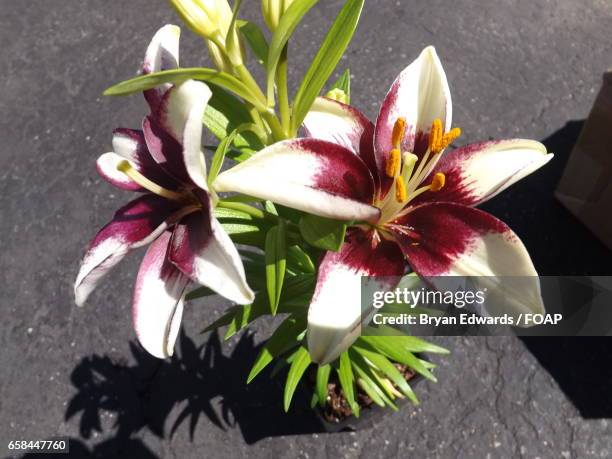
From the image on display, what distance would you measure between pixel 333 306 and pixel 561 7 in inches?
70.9

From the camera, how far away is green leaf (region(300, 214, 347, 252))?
19.6 inches

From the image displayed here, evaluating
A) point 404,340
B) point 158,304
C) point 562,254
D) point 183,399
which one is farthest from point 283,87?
point 562,254

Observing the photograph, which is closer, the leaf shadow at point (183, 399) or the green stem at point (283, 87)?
the green stem at point (283, 87)

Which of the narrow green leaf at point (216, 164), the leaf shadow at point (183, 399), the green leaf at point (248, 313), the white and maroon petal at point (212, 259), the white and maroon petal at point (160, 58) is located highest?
the white and maroon petal at point (160, 58)

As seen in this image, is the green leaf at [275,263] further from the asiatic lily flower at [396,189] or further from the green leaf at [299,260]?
the green leaf at [299,260]

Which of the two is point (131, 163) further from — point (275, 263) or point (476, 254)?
point (476, 254)

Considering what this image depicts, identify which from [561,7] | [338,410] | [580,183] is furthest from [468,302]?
[561,7]

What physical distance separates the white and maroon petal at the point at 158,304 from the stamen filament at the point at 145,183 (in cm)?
6

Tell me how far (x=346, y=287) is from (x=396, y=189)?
0.12 metres

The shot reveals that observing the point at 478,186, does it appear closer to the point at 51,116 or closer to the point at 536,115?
the point at 536,115

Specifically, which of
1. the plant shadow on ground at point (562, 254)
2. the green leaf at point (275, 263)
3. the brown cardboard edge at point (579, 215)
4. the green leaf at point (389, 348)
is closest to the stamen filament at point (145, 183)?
the green leaf at point (275, 263)

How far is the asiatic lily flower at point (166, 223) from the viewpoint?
1.49 ft

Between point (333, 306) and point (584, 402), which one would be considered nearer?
point (333, 306)

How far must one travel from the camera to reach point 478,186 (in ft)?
1.83
